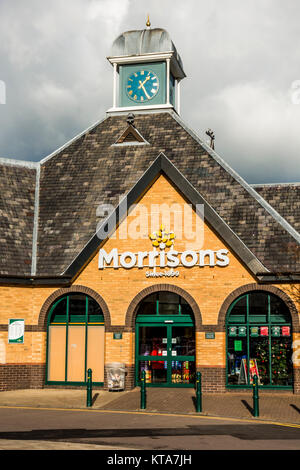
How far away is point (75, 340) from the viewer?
859 inches

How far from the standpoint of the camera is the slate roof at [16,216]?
22.2 metres

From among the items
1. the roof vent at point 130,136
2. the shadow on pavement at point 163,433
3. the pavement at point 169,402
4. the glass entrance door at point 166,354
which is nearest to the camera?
the shadow on pavement at point 163,433

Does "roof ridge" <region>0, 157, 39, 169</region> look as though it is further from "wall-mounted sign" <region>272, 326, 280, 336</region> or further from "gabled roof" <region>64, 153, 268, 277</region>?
"wall-mounted sign" <region>272, 326, 280, 336</region>

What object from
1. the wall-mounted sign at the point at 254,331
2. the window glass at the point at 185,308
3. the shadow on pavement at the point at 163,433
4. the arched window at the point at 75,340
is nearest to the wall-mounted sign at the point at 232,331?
the wall-mounted sign at the point at 254,331

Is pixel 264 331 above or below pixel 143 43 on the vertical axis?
below

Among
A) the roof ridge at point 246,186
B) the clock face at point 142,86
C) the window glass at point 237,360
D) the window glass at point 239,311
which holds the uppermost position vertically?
the clock face at point 142,86

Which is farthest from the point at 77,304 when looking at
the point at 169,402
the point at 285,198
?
the point at 285,198

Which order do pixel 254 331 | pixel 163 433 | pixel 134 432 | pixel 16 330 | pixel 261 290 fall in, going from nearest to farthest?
1. pixel 163 433
2. pixel 134 432
3. pixel 261 290
4. pixel 254 331
5. pixel 16 330

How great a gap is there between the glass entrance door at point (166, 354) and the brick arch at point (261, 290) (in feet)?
4.79

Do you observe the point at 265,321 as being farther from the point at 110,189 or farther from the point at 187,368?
the point at 110,189

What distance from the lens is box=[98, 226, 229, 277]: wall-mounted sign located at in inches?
832

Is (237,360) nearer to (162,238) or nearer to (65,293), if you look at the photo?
(162,238)

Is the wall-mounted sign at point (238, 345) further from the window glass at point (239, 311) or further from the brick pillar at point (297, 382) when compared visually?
the brick pillar at point (297, 382)

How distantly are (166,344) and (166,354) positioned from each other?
37 centimetres
